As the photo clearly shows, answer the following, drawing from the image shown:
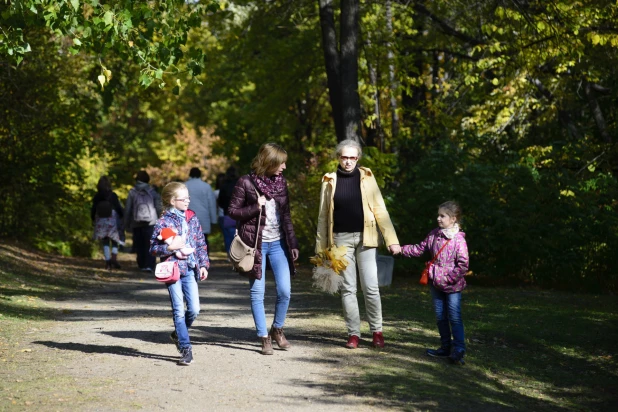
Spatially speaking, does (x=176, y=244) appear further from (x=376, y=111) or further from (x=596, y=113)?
(x=376, y=111)

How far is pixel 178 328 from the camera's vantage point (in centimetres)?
833

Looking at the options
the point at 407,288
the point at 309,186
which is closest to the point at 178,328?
the point at 407,288

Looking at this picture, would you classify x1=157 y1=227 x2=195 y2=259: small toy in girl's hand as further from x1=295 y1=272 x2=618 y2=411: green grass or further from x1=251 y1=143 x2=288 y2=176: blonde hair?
x1=295 y1=272 x2=618 y2=411: green grass

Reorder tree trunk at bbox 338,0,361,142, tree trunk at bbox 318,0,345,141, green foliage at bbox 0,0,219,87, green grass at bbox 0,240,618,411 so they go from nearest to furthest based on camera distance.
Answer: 1. green grass at bbox 0,240,618,411
2. green foliage at bbox 0,0,219,87
3. tree trunk at bbox 338,0,361,142
4. tree trunk at bbox 318,0,345,141

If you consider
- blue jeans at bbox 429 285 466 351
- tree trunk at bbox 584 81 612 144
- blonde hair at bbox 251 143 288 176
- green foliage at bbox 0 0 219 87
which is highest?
tree trunk at bbox 584 81 612 144

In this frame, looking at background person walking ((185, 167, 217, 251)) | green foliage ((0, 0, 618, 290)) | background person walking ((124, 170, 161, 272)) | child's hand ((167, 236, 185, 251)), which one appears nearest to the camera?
child's hand ((167, 236, 185, 251))

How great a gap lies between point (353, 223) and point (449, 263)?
1007 millimetres

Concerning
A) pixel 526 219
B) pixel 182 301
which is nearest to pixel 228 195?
pixel 526 219

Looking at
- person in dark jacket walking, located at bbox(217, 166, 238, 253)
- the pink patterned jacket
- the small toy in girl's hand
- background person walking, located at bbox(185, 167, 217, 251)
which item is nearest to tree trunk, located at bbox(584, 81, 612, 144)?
person in dark jacket walking, located at bbox(217, 166, 238, 253)

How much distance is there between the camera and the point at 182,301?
8.48 meters

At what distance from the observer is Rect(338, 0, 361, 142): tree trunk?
16.6m

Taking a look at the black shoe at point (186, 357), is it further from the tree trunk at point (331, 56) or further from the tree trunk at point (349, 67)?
the tree trunk at point (331, 56)

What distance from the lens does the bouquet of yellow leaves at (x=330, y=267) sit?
9031mm

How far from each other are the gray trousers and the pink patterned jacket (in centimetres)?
50
